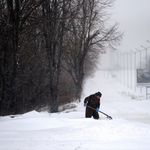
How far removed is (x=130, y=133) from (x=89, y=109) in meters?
4.64

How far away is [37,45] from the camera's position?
16.9 meters

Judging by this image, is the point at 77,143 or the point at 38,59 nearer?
the point at 77,143

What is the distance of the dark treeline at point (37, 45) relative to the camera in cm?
1127

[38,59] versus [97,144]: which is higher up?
[38,59]

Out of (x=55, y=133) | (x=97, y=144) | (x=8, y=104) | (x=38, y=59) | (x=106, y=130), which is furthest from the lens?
(x=38, y=59)

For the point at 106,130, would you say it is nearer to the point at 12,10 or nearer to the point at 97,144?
the point at 97,144

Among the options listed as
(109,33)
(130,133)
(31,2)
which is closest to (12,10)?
(31,2)

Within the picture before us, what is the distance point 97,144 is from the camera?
5.22 m

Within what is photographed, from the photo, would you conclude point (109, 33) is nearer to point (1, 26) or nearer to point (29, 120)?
point (1, 26)

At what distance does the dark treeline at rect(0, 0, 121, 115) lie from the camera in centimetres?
1127

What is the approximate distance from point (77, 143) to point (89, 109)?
5899 millimetres

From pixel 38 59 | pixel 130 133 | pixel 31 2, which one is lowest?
pixel 130 133

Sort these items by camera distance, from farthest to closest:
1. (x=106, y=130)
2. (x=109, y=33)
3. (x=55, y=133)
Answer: (x=109, y=33), (x=106, y=130), (x=55, y=133)

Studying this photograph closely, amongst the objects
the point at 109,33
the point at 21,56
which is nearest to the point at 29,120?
the point at 21,56
